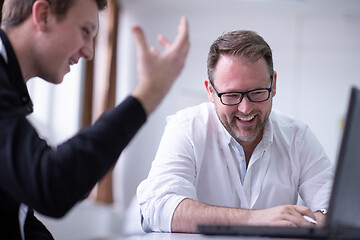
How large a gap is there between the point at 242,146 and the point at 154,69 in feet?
3.11

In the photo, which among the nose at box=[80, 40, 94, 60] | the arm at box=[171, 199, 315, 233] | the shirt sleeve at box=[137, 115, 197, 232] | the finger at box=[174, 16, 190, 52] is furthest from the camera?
the shirt sleeve at box=[137, 115, 197, 232]

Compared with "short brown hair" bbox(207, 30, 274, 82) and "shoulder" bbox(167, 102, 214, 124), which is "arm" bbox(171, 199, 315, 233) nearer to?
Answer: "shoulder" bbox(167, 102, 214, 124)

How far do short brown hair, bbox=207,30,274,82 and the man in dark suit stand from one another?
774 mm

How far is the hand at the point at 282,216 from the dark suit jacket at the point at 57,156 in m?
0.49

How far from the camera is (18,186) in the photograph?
830 mm

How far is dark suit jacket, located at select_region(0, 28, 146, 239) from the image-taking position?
0.82 metres

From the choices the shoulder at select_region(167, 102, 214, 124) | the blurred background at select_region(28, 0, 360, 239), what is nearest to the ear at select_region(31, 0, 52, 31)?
the shoulder at select_region(167, 102, 214, 124)

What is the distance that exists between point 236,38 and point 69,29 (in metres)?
0.93

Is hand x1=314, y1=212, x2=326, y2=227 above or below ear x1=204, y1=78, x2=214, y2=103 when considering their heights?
below

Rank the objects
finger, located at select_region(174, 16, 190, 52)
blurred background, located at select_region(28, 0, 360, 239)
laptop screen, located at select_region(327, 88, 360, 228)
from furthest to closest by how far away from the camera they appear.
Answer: blurred background, located at select_region(28, 0, 360, 239) < finger, located at select_region(174, 16, 190, 52) < laptop screen, located at select_region(327, 88, 360, 228)

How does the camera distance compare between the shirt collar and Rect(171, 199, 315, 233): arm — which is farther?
Rect(171, 199, 315, 233): arm

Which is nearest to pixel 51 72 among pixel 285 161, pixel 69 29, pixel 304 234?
pixel 69 29

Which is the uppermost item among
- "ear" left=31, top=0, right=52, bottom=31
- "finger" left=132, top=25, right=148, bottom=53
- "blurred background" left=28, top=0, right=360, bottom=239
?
"ear" left=31, top=0, right=52, bottom=31

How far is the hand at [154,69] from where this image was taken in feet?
2.90
